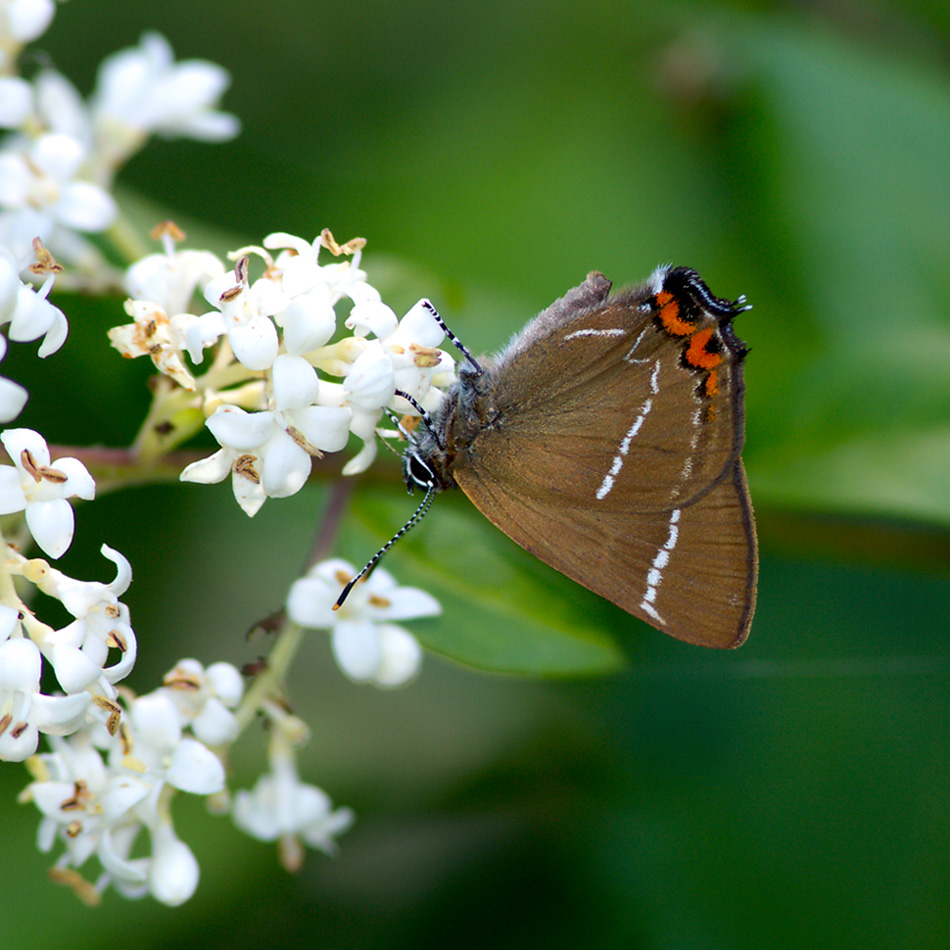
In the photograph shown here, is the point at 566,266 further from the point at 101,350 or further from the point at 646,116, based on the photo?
the point at 101,350

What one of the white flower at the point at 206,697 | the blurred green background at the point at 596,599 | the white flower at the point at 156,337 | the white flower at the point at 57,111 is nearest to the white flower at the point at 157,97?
the white flower at the point at 57,111

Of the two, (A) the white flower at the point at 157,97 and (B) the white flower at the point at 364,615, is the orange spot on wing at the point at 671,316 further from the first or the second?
(A) the white flower at the point at 157,97

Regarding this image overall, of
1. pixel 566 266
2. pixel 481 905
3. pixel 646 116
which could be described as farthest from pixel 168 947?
pixel 646 116

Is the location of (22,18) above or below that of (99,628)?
above

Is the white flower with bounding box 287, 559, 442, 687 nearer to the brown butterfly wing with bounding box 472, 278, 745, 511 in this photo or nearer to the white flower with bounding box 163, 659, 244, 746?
the white flower with bounding box 163, 659, 244, 746

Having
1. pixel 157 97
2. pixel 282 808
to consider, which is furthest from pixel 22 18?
pixel 282 808

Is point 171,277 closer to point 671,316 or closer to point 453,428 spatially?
point 453,428
